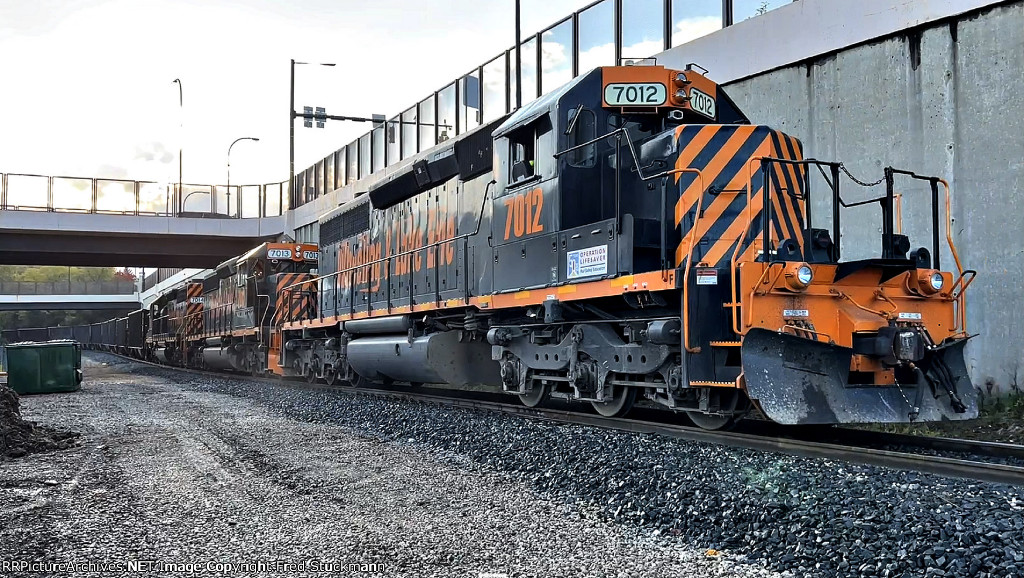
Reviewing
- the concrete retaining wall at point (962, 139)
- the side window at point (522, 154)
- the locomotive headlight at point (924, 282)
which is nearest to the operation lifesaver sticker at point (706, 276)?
the locomotive headlight at point (924, 282)

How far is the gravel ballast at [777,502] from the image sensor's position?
3.60 meters

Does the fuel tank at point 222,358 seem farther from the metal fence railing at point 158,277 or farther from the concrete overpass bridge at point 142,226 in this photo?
the metal fence railing at point 158,277

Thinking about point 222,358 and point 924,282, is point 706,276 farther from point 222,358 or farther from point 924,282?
point 222,358

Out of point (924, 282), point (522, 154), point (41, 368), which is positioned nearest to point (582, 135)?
point (522, 154)

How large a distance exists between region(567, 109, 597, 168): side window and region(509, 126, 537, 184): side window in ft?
1.92

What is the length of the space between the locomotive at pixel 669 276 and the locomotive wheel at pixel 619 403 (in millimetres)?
23

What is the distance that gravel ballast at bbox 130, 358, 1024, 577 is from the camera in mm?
3600

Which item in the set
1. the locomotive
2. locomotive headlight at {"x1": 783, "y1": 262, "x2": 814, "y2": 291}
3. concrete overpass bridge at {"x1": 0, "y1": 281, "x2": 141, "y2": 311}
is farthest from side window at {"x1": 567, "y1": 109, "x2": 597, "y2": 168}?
concrete overpass bridge at {"x1": 0, "y1": 281, "x2": 141, "y2": 311}

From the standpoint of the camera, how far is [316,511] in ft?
16.6

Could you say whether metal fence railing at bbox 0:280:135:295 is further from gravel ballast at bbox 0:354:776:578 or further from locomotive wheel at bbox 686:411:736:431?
locomotive wheel at bbox 686:411:736:431

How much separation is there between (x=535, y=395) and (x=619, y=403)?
151cm

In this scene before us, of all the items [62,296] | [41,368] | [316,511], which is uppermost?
[62,296]

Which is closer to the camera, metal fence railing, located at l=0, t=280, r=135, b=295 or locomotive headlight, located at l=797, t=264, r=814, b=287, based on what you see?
locomotive headlight, located at l=797, t=264, r=814, b=287

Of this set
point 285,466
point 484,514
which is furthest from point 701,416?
point 285,466
